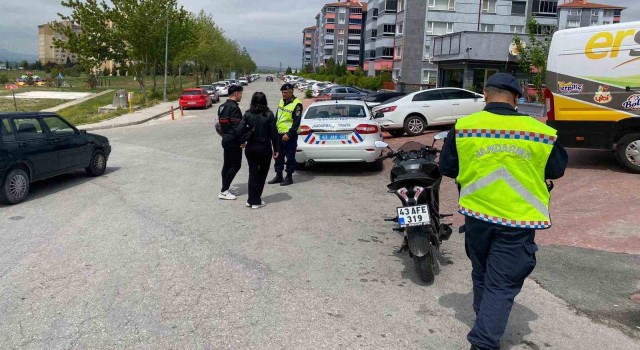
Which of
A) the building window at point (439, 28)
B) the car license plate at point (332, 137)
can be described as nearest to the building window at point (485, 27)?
the building window at point (439, 28)

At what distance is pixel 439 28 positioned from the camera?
53531mm

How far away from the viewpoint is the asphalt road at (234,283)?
3.63 metres

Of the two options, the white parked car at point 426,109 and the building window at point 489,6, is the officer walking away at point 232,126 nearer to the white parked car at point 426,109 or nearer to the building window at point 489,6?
the white parked car at point 426,109

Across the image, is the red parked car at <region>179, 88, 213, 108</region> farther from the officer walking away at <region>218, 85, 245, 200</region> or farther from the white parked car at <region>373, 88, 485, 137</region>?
the officer walking away at <region>218, 85, 245, 200</region>

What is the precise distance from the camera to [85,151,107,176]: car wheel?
9.94 m

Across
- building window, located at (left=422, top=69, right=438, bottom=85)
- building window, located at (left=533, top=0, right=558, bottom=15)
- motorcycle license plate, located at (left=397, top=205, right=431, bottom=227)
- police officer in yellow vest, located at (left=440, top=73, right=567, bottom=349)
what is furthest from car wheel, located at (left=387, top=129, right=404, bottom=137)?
building window, located at (left=533, top=0, right=558, bottom=15)

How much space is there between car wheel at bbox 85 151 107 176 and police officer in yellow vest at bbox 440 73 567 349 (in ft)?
27.6

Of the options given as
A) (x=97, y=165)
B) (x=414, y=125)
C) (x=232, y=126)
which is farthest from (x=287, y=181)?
(x=414, y=125)

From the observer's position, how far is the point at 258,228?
6.39 metres

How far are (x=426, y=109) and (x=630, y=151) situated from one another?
7.79 metres

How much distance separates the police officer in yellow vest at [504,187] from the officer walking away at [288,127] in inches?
229

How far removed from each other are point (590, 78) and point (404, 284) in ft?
22.1

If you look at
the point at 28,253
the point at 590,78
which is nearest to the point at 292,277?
the point at 28,253

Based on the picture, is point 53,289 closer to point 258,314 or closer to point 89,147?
point 258,314
